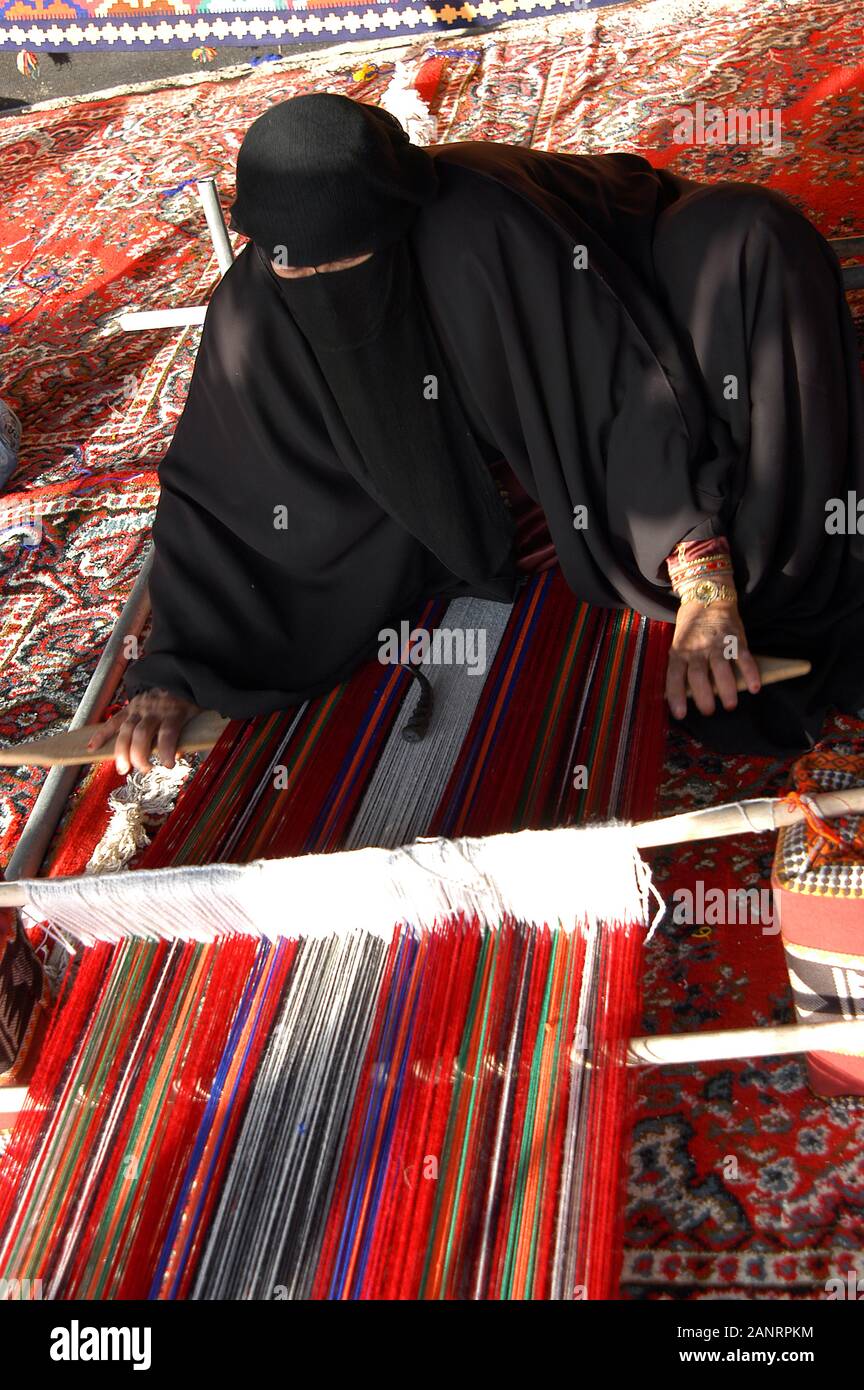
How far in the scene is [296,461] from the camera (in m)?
2.11

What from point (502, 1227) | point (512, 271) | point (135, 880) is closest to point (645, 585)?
point (512, 271)

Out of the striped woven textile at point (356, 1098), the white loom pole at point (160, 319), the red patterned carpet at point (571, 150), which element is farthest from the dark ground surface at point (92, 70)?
the striped woven textile at point (356, 1098)

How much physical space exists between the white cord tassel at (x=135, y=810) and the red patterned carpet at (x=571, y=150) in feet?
0.46

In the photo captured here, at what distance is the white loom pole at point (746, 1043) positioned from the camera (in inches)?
53.9

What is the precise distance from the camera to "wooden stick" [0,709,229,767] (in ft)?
6.63

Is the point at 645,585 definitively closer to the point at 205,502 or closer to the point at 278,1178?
the point at 205,502

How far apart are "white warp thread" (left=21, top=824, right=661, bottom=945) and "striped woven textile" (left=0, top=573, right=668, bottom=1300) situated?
0.10 ft

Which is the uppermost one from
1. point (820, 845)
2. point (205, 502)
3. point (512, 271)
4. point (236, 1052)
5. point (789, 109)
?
point (789, 109)

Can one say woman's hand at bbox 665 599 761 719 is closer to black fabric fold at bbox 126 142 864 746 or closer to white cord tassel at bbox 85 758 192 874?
black fabric fold at bbox 126 142 864 746

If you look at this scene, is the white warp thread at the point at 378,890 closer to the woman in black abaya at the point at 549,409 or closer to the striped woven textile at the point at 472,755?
the striped woven textile at the point at 472,755

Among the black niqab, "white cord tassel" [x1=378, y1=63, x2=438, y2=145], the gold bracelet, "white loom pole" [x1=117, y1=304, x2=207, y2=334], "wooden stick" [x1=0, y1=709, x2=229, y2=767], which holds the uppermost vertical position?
"white cord tassel" [x1=378, y1=63, x2=438, y2=145]

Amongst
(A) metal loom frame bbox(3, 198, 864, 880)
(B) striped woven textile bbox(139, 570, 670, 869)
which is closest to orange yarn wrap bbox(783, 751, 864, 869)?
(B) striped woven textile bbox(139, 570, 670, 869)
